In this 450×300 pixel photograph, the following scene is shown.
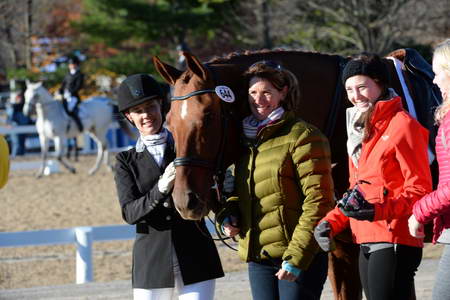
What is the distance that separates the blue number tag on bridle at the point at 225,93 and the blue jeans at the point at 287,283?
0.81m

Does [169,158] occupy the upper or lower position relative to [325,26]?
lower

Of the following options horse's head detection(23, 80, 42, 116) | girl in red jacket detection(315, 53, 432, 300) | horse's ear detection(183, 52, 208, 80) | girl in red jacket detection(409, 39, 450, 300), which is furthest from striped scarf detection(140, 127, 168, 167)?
horse's head detection(23, 80, 42, 116)

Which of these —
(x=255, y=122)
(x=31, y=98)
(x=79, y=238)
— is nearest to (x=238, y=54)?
(x=255, y=122)

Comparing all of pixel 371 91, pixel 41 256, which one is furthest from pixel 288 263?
pixel 41 256

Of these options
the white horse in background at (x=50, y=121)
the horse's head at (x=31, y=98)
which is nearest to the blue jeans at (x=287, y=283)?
the white horse in background at (x=50, y=121)

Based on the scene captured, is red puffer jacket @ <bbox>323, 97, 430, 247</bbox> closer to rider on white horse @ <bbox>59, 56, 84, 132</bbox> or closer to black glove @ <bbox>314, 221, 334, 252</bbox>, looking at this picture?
black glove @ <bbox>314, 221, 334, 252</bbox>

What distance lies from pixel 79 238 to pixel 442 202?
219 inches

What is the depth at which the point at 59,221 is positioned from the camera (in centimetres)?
1200

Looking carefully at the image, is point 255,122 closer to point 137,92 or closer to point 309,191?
point 309,191

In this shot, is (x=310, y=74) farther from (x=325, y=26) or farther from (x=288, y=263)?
(x=325, y=26)

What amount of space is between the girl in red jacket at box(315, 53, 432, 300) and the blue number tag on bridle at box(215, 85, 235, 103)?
1.83ft

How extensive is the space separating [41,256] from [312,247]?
6693 mm

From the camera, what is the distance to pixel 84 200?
14.4 meters

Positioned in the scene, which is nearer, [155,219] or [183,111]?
[183,111]
